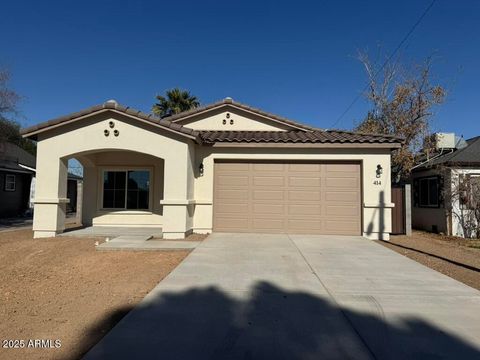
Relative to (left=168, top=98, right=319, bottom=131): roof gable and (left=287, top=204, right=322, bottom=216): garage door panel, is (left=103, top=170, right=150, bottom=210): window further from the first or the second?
(left=287, top=204, right=322, bottom=216): garage door panel

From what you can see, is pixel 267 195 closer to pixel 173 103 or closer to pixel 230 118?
pixel 230 118

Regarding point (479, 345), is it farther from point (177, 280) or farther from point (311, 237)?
point (311, 237)

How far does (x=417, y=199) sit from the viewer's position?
18094mm

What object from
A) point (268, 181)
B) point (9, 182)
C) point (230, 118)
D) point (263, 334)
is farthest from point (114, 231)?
point (9, 182)

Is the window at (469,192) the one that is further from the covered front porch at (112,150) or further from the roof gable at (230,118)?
the covered front porch at (112,150)

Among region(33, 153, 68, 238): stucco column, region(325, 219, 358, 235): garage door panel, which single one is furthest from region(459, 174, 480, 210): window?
region(33, 153, 68, 238): stucco column

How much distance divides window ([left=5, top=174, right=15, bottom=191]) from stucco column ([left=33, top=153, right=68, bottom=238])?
12.5 meters

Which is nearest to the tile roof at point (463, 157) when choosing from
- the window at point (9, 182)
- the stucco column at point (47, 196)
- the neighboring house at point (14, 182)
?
the stucco column at point (47, 196)

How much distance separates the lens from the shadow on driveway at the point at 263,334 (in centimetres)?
347

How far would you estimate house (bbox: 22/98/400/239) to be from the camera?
35.2 feet

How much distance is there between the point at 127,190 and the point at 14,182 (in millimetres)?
12517

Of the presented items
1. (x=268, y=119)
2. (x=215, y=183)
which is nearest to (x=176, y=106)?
(x=268, y=119)

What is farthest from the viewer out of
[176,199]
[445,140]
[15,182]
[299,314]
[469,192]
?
[15,182]

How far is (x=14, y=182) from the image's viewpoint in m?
21.8
